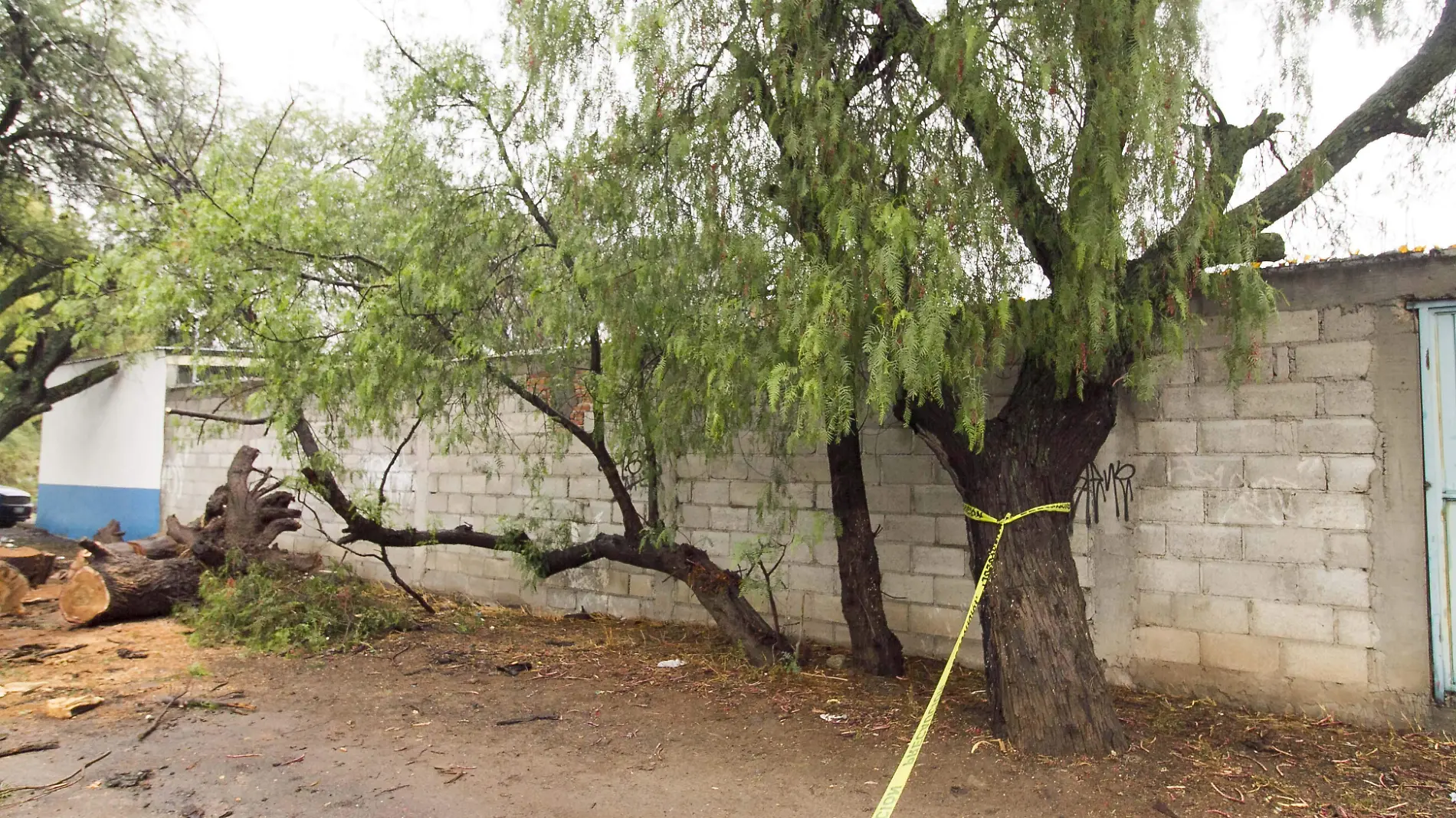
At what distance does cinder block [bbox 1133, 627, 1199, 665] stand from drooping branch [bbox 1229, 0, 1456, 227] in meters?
2.22

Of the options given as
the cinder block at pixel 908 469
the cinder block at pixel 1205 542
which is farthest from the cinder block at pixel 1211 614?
the cinder block at pixel 908 469

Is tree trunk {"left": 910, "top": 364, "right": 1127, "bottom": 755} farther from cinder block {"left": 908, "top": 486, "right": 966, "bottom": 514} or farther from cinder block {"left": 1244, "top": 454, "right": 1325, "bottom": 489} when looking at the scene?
cinder block {"left": 908, "top": 486, "right": 966, "bottom": 514}

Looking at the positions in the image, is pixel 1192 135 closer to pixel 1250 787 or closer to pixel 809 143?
pixel 809 143

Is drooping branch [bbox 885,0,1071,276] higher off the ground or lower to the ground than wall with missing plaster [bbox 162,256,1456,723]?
higher

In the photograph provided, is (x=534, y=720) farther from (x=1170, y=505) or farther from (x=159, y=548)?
(x=159, y=548)

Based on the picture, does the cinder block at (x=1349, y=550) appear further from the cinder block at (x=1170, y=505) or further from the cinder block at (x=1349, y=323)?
the cinder block at (x=1349, y=323)

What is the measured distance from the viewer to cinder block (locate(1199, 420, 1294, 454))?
184 inches

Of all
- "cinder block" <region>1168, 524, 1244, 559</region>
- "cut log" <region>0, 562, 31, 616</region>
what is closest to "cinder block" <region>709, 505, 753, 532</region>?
"cinder block" <region>1168, 524, 1244, 559</region>

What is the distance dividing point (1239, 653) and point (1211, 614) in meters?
0.23

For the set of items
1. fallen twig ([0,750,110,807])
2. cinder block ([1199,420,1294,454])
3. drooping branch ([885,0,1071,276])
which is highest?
drooping branch ([885,0,1071,276])

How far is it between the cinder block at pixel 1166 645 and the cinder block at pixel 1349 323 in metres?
1.71

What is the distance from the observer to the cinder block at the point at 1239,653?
4684 millimetres

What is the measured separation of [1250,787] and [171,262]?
713 cm

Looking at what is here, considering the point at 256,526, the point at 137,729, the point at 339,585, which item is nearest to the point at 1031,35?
the point at 137,729
